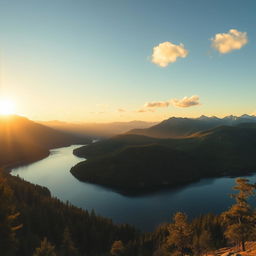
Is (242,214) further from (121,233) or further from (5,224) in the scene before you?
(121,233)

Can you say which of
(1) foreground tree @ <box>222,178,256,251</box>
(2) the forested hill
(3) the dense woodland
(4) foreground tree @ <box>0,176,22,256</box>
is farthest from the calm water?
(4) foreground tree @ <box>0,176,22,256</box>

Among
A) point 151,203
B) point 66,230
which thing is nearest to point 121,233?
point 66,230

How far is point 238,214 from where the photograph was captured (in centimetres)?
4991

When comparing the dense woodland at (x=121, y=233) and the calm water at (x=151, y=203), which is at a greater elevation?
the dense woodland at (x=121, y=233)

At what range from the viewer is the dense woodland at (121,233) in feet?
169

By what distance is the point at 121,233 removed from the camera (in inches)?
4350

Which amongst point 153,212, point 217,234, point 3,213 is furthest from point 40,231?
point 3,213

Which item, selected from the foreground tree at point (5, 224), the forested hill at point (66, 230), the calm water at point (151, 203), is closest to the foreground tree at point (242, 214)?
the foreground tree at point (5, 224)

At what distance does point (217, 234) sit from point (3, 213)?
311 feet

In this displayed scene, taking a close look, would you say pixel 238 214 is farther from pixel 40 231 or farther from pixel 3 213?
pixel 40 231

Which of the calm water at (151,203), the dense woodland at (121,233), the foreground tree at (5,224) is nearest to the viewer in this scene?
the foreground tree at (5,224)

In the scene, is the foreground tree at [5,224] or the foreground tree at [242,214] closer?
the foreground tree at [5,224]

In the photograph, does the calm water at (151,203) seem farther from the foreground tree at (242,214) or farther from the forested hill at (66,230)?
the foreground tree at (242,214)

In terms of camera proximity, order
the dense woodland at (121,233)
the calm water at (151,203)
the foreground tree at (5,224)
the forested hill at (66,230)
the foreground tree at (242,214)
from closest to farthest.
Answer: the foreground tree at (5,224), the foreground tree at (242,214), the dense woodland at (121,233), the forested hill at (66,230), the calm water at (151,203)
